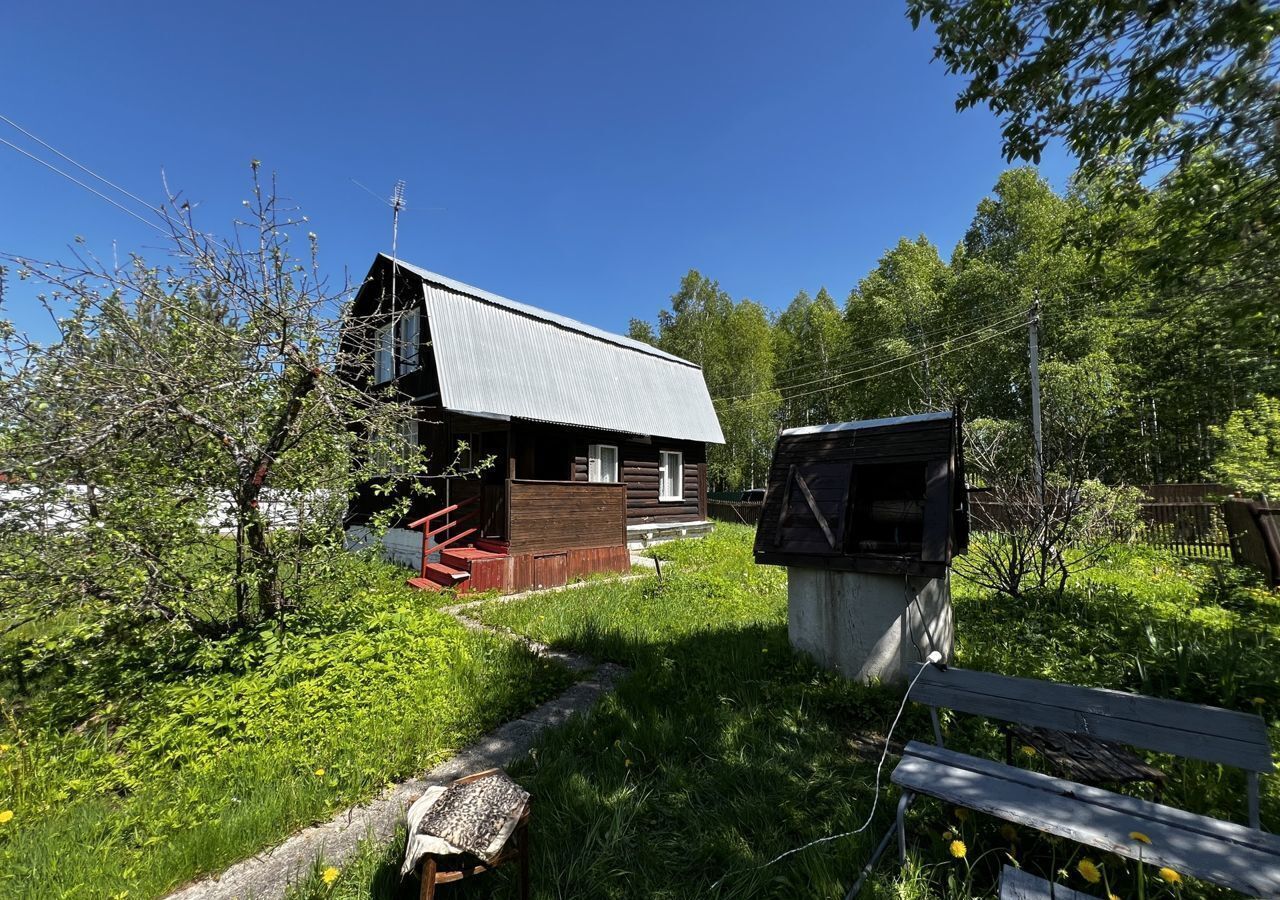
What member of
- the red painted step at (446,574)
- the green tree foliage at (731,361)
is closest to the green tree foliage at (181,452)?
the red painted step at (446,574)

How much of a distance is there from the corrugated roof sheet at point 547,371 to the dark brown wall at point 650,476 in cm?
66

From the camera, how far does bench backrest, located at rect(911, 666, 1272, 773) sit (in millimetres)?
2484

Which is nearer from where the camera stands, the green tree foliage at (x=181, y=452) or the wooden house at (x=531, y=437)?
the green tree foliage at (x=181, y=452)

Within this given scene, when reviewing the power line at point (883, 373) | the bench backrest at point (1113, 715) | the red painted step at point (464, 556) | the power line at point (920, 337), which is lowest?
the red painted step at point (464, 556)

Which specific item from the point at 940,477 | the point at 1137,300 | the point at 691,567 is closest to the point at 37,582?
the point at 940,477

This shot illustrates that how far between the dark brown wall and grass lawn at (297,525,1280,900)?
6.93m

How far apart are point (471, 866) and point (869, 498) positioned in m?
4.88

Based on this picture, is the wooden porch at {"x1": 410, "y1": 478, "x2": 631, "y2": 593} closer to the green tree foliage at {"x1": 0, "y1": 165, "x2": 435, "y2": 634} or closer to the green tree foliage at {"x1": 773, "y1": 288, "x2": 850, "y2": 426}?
the green tree foliage at {"x1": 0, "y1": 165, "x2": 435, "y2": 634}

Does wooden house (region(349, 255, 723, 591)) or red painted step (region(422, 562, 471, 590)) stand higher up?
wooden house (region(349, 255, 723, 591))

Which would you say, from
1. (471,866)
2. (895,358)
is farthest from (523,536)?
(895,358)

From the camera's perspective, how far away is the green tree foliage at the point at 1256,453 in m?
9.22

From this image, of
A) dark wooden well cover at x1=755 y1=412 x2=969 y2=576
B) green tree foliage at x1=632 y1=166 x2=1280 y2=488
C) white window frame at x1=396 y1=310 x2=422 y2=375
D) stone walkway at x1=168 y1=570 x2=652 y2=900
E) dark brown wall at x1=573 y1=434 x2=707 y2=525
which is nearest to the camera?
stone walkway at x1=168 y1=570 x2=652 y2=900

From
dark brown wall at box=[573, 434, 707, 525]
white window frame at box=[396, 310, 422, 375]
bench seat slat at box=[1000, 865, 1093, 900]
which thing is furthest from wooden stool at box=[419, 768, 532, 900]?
white window frame at box=[396, 310, 422, 375]

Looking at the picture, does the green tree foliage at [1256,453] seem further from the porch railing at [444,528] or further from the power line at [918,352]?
the porch railing at [444,528]
